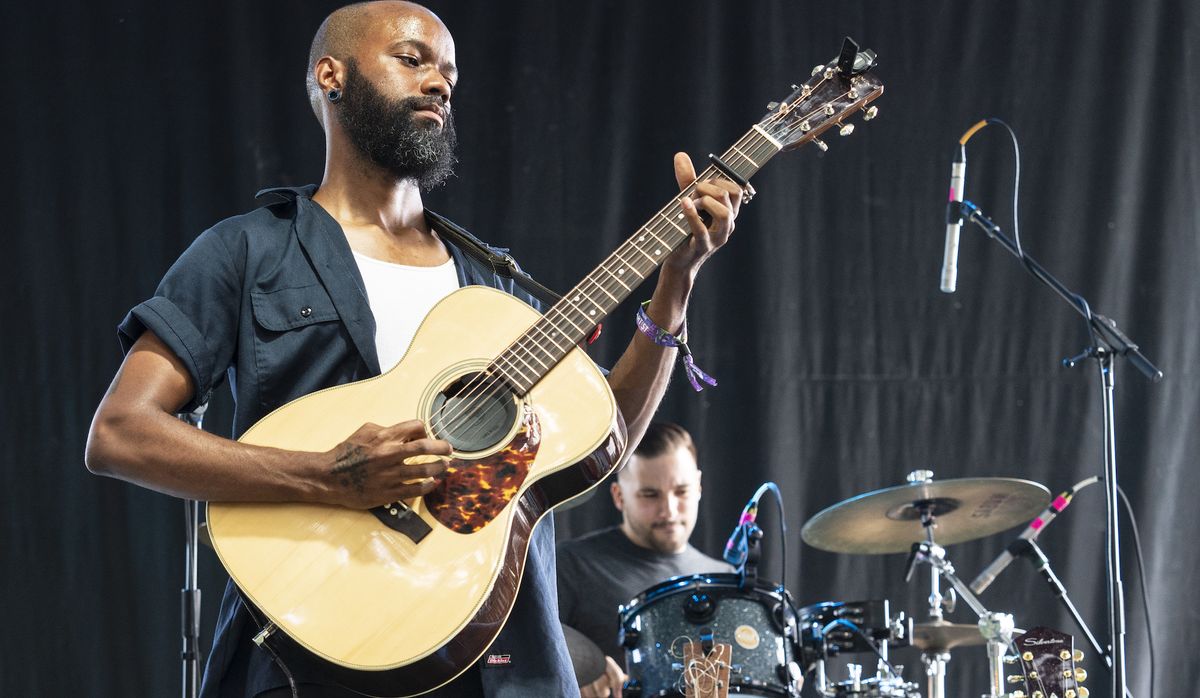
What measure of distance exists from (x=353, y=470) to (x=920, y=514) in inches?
132

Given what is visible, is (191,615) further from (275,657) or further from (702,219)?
(702,219)

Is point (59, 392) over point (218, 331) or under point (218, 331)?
over

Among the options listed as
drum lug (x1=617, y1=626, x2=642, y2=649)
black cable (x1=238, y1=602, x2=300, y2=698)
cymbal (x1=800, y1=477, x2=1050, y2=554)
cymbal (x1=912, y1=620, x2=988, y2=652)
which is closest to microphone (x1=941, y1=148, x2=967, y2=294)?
cymbal (x1=800, y1=477, x2=1050, y2=554)

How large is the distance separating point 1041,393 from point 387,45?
381cm

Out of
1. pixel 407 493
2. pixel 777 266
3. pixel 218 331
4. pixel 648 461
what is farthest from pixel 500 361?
pixel 777 266

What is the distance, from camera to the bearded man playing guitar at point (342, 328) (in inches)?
73.5

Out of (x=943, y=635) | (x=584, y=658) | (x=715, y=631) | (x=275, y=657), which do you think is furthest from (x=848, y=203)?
(x=275, y=657)

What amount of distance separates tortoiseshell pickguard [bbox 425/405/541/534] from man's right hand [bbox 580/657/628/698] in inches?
110

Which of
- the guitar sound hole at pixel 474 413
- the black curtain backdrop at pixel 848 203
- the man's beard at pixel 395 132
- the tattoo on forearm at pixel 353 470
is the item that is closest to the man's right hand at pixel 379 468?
the tattoo on forearm at pixel 353 470

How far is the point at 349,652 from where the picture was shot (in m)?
1.75

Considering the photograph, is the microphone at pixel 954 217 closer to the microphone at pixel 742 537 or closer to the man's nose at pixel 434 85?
the microphone at pixel 742 537

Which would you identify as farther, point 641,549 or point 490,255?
point 641,549

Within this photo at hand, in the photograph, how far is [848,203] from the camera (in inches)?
215

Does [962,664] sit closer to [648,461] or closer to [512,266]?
[648,461]
